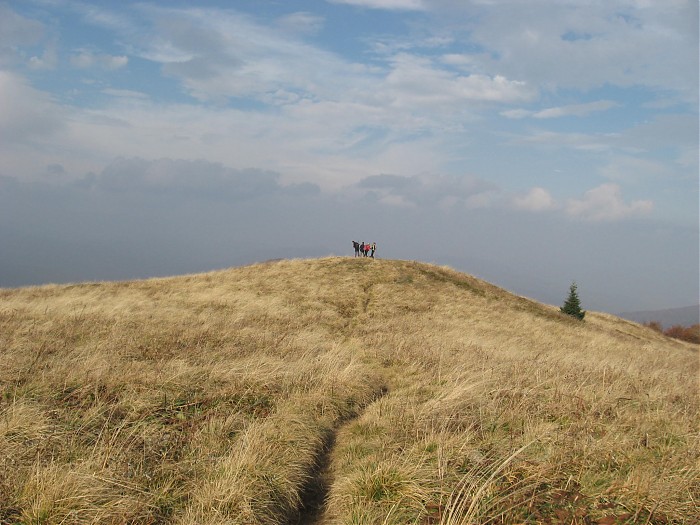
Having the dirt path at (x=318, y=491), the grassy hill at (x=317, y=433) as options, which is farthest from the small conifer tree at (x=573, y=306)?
the dirt path at (x=318, y=491)

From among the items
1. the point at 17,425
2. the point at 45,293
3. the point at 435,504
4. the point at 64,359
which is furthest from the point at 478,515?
the point at 45,293

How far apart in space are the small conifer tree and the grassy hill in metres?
25.4

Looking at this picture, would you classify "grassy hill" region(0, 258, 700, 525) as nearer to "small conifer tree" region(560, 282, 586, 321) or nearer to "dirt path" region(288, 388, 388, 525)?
"dirt path" region(288, 388, 388, 525)

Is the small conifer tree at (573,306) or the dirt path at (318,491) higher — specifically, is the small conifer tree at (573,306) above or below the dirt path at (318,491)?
above

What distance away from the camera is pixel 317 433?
286 inches

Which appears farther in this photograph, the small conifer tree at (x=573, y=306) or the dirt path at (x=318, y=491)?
the small conifer tree at (x=573, y=306)

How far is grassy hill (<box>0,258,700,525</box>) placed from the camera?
15.0ft

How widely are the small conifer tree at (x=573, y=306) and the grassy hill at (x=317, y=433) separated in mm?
25445

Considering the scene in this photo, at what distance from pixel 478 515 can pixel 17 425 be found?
5674mm

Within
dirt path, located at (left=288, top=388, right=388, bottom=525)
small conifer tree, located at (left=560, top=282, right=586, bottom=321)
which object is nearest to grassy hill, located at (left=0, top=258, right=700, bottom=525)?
dirt path, located at (left=288, top=388, right=388, bottom=525)

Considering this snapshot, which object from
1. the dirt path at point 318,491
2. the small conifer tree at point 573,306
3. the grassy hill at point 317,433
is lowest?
the dirt path at point 318,491

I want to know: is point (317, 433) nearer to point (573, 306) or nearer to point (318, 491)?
point (318, 491)

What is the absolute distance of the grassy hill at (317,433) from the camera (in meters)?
4.58

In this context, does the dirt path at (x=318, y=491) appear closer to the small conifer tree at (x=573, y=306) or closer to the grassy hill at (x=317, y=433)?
the grassy hill at (x=317, y=433)
